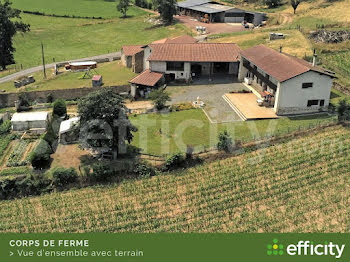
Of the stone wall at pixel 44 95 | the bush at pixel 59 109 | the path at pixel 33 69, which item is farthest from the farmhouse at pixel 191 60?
the path at pixel 33 69

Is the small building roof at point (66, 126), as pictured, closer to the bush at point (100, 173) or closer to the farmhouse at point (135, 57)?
the bush at point (100, 173)

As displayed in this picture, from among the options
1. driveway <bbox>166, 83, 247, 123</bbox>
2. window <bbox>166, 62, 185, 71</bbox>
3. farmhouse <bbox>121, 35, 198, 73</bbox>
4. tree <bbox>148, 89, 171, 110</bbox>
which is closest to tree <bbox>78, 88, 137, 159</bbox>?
tree <bbox>148, 89, 171, 110</bbox>

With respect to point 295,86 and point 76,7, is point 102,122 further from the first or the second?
point 76,7

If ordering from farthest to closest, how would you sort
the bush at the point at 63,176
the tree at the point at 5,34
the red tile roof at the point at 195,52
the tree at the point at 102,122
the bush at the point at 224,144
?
the tree at the point at 5,34 → the red tile roof at the point at 195,52 → the bush at the point at 224,144 → the tree at the point at 102,122 → the bush at the point at 63,176

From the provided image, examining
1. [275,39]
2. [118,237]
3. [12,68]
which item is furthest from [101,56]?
[118,237]

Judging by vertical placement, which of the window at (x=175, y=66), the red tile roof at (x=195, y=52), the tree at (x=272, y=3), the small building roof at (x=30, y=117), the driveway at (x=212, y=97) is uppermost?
the tree at (x=272, y=3)

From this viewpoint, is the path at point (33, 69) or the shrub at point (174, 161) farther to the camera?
the path at point (33, 69)

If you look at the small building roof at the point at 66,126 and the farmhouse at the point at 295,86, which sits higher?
the farmhouse at the point at 295,86
